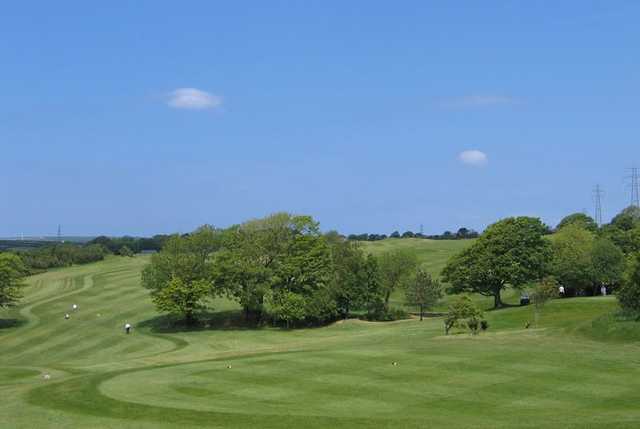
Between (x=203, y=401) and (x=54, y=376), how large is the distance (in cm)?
1878

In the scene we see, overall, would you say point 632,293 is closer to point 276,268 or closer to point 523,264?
point 523,264

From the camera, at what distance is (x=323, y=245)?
9112 centimetres

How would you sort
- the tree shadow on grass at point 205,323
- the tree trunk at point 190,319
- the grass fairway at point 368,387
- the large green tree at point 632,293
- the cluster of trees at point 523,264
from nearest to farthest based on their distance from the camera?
the grass fairway at point 368,387, the large green tree at point 632,293, the tree shadow on grass at point 205,323, the tree trunk at point 190,319, the cluster of trees at point 523,264

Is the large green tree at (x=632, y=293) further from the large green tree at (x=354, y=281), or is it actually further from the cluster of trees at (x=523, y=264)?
the large green tree at (x=354, y=281)

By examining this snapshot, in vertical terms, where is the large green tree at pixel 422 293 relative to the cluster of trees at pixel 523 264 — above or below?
below

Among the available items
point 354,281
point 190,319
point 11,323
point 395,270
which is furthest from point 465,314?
point 11,323

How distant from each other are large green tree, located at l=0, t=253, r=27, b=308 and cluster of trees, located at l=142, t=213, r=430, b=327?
1954 centimetres

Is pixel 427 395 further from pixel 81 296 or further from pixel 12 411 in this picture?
pixel 81 296

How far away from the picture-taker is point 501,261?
91.0 m

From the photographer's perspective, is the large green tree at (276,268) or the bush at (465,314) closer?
the bush at (465,314)

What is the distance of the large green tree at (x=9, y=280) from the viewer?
9869 cm

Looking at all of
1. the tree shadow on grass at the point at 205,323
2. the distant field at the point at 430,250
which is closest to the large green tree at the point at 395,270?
the tree shadow on grass at the point at 205,323

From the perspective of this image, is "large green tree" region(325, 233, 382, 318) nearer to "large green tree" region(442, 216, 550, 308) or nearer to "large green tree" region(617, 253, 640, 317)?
"large green tree" region(442, 216, 550, 308)

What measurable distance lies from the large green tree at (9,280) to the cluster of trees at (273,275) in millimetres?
19545
